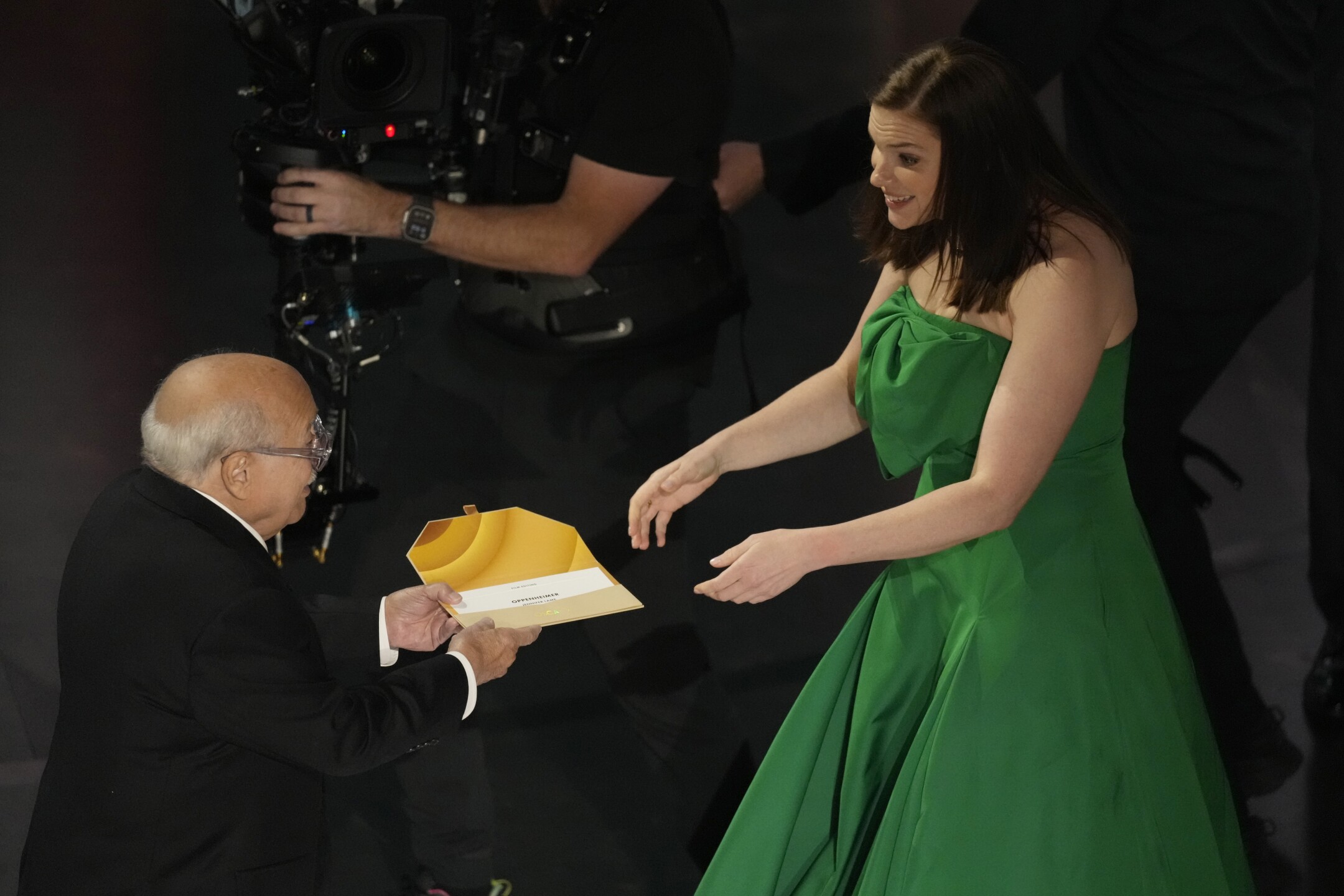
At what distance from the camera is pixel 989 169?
2088mm

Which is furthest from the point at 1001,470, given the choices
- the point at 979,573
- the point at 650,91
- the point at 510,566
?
the point at 650,91

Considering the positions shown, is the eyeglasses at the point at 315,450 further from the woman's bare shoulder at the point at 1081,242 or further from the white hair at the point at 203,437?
the woman's bare shoulder at the point at 1081,242

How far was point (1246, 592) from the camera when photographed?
4066mm

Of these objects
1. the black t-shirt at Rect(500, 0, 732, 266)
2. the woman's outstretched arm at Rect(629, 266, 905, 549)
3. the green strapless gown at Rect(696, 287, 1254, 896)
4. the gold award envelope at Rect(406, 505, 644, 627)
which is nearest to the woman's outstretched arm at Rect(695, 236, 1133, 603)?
the green strapless gown at Rect(696, 287, 1254, 896)

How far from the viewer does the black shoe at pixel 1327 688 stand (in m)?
3.58

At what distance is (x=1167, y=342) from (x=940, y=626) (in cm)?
138

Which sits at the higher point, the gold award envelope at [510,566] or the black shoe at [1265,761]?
the gold award envelope at [510,566]

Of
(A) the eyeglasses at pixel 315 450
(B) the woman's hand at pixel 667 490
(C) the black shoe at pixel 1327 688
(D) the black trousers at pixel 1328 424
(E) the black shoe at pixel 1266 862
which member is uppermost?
(A) the eyeglasses at pixel 315 450

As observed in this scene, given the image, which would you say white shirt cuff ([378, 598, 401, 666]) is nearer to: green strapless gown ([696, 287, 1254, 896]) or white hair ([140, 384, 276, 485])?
white hair ([140, 384, 276, 485])

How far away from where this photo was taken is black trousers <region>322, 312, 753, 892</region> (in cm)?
305

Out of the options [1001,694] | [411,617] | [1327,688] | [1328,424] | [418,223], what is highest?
[418,223]

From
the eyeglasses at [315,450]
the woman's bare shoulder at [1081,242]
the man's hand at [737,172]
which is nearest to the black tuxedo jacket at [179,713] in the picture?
the eyeglasses at [315,450]

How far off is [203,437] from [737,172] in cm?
175

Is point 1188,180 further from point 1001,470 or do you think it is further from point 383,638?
point 383,638
